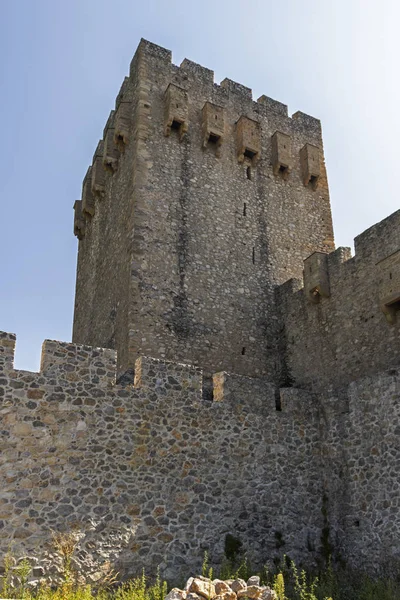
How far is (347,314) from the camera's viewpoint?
13.1m

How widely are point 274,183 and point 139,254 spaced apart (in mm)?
5160

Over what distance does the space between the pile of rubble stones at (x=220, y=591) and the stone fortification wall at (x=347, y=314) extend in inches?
221

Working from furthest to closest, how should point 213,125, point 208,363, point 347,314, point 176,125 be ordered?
point 213,125
point 176,125
point 208,363
point 347,314

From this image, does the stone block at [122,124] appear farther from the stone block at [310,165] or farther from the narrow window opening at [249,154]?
the stone block at [310,165]

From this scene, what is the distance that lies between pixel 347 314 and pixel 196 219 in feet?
14.2

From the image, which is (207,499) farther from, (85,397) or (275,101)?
(275,101)

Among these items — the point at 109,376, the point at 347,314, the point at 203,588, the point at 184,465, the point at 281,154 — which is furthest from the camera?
the point at 281,154

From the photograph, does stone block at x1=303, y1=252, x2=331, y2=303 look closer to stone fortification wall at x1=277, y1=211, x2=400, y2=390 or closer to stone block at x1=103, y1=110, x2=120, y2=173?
stone fortification wall at x1=277, y1=211, x2=400, y2=390

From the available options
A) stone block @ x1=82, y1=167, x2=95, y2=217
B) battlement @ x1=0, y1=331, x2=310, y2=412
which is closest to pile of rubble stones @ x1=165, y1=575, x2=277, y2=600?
battlement @ x1=0, y1=331, x2=310, y2=412

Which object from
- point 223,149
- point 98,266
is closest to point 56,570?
point 98,266

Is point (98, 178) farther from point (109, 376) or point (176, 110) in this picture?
point (109, 376)

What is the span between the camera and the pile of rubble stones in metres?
7.18

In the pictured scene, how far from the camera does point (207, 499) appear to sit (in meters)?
9.67

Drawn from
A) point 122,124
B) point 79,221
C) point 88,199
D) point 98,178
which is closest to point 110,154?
point 122,124
